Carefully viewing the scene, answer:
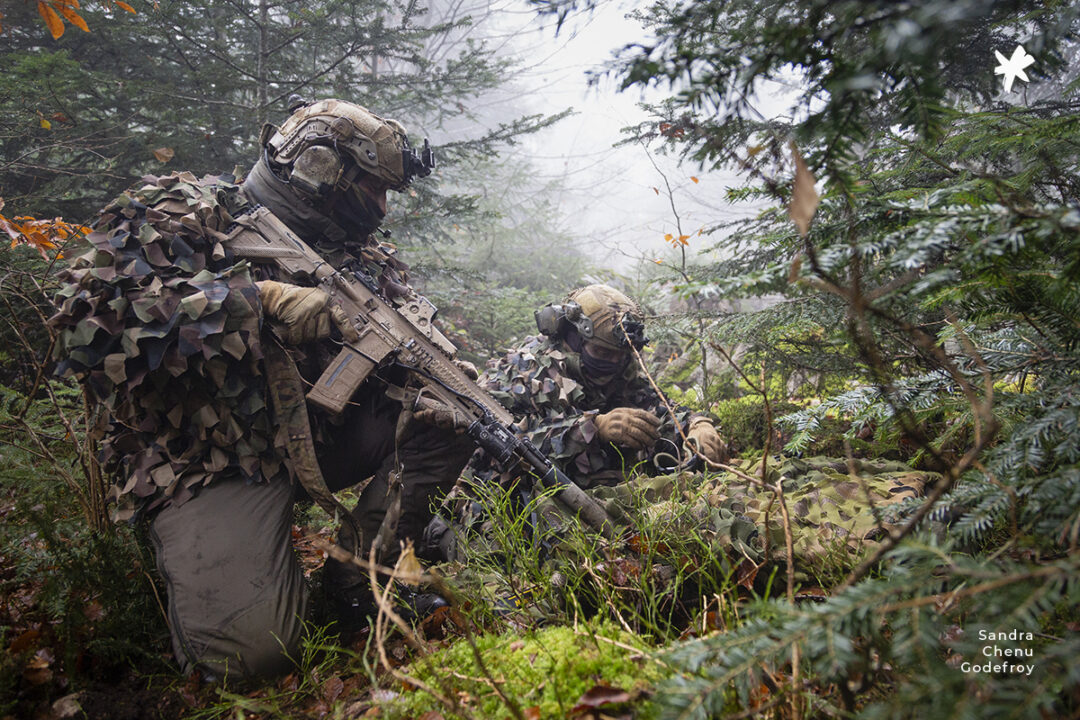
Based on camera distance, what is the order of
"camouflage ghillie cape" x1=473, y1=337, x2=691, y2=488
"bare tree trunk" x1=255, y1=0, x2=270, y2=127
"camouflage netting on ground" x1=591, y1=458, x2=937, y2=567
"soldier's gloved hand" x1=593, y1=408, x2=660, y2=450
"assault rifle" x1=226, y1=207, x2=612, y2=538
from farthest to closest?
"bare tree trunk" x1=255, y1=0, x2=270, y2=127, "camouflage ghillie cape" x1=473, y1=337, x2=691, y2=488, "soldier's gloved hand" x1=593, y1=408, x2=660, y2=450, "assault rifle" x1=226, y1=207, x2=612, y2=538, "camouflage netting on ground" x1=591, y1=458, x2=937, y2=567

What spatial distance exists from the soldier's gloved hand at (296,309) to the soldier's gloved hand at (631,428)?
77.8 inches

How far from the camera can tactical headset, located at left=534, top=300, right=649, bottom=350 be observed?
12.4 feet

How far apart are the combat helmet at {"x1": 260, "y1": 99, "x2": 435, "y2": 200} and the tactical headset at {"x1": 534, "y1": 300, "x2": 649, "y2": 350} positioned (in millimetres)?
1528

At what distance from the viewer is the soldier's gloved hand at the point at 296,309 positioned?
2.63 metres

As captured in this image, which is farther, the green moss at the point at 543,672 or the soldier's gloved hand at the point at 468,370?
the soldier's gloved hand at the point at 468,370

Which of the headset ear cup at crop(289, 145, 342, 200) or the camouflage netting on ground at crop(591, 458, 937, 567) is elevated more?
the headset ear cup at crop(289, 145, 342, 200)

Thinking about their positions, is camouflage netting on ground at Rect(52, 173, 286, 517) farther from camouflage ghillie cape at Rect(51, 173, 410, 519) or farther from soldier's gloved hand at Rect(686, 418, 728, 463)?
soldier's gloved hand at Rect(686, 418, 728, 463)

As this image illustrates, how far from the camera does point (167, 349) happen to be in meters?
2.32

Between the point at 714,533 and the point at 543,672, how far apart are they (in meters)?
1.05

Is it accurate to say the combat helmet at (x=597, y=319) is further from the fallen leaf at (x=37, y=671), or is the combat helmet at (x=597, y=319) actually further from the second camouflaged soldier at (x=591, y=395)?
the fallen leaf at (x=37, y=671)

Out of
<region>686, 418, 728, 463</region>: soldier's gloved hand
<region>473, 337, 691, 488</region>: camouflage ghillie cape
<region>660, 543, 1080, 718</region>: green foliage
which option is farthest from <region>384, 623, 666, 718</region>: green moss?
<region>686, 418, 728, 463</region>: soldier's gloved hand

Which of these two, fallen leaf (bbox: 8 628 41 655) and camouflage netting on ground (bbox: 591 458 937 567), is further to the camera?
camouflage netting on ground (bbox: 591 458 937 567)

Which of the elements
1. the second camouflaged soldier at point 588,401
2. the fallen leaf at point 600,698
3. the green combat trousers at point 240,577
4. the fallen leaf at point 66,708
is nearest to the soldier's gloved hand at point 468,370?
the second camouflaged soldier at point 588,401

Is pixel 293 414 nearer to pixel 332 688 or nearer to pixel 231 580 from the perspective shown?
pixel 231 580
